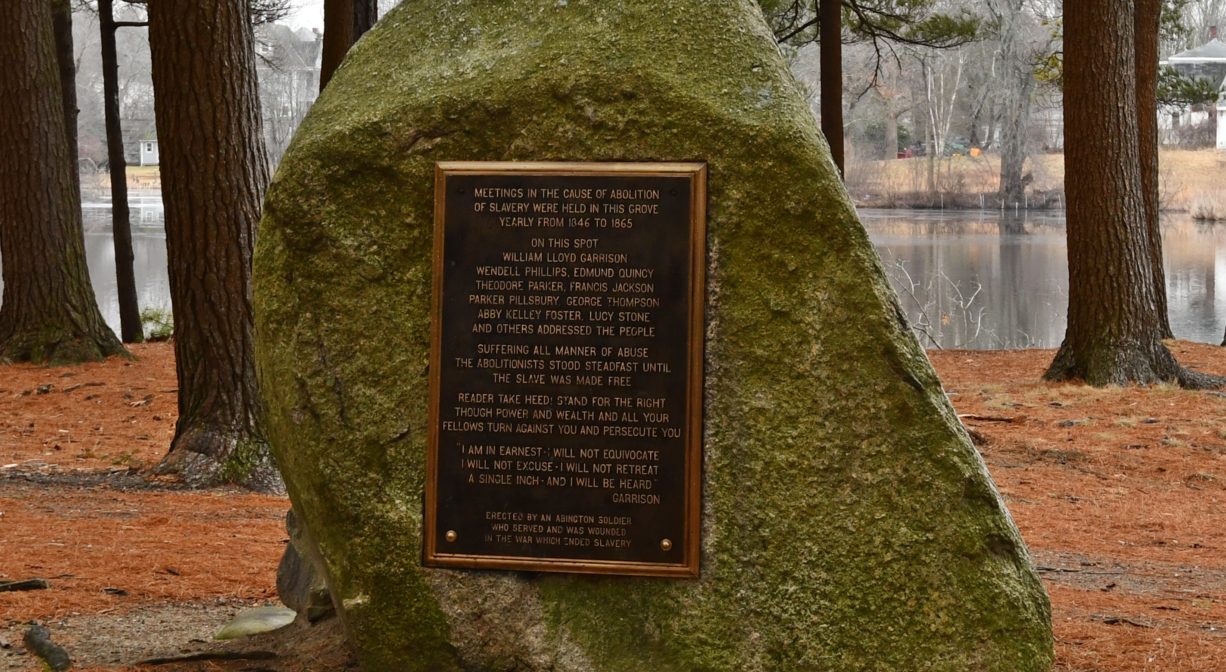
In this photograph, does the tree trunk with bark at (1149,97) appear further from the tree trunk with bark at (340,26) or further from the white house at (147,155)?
the white house at (147,155)

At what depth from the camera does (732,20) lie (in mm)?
3760

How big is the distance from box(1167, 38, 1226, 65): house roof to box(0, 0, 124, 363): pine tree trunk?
190ft

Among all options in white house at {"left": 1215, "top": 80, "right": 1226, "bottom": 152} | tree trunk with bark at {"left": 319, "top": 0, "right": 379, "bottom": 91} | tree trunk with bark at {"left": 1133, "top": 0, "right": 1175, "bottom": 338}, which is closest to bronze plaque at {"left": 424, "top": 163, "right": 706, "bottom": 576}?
tree trunk with bark at {"left": 319, "top": 0, "right": 379, "bottom": 91}

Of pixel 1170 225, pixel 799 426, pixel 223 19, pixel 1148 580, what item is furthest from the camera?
pixel 1170 225

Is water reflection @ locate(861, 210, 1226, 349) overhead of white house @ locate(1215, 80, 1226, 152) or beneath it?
beneath

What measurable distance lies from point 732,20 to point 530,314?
1.05 m

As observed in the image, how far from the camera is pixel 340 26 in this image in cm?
1056

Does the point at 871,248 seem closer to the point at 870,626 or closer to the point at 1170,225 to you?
the point at 870,626

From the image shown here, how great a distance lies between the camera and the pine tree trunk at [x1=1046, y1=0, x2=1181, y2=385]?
1179 cm

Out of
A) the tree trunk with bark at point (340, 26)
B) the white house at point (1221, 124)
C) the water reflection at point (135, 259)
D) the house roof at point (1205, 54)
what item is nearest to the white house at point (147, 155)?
the water reflection at point (135, 259)

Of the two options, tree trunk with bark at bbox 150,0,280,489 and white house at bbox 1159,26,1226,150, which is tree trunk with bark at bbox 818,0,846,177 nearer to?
tree trunk with bark at bbox 150,0,280,489

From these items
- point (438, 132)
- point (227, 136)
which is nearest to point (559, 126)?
point (438, 132)

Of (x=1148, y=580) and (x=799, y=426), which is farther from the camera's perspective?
(x=1148, y=580)

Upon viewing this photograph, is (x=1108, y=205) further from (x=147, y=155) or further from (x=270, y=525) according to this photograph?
(x=147, y=155)
